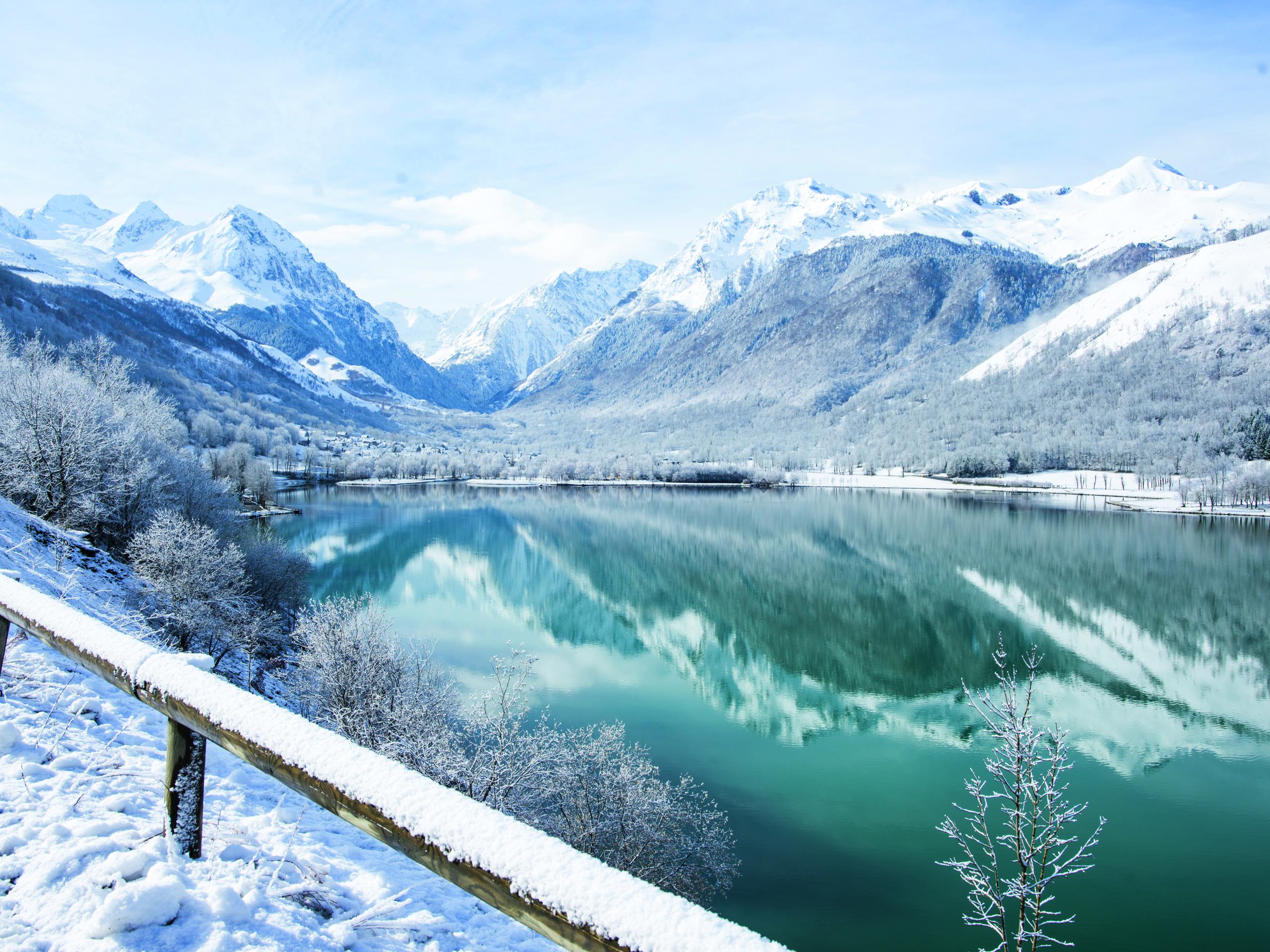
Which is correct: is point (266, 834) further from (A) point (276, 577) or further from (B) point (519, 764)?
(A) point (276, 577)

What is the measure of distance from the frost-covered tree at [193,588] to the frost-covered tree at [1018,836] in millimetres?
20944

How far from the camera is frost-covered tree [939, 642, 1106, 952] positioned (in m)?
9.52

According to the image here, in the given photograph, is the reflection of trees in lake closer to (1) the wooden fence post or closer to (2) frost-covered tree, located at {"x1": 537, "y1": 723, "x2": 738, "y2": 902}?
(2) frost-covered tree, located at {"x1": 537, "y1": 723, "x2": 738, "y2": 902}

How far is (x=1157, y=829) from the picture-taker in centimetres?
1938

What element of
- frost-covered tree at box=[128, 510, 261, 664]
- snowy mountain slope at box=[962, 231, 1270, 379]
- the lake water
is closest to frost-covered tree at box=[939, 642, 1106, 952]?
the lake water

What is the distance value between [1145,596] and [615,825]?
47917mm

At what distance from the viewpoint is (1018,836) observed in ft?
31.3

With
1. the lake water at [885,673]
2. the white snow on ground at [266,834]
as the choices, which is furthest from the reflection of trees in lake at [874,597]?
the white snow on ground at [266,834]

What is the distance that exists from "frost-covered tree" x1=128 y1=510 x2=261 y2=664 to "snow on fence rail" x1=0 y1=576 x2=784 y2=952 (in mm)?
19614

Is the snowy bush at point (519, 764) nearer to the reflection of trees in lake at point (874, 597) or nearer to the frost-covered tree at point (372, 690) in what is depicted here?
the frost-covered tree at point (372, 690)

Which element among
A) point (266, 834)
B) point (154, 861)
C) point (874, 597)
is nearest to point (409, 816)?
point (154, 861)

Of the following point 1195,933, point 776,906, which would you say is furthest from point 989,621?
point 776,906

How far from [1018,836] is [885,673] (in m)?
26.7

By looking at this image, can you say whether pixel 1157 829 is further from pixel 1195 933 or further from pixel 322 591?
pixel 322 591
